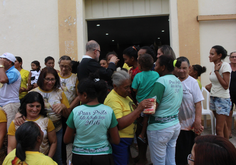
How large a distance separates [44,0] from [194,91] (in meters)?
4.87

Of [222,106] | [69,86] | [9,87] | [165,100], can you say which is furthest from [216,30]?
[9,87]

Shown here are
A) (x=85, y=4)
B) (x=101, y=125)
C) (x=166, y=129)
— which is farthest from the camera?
(x=85, y=4)

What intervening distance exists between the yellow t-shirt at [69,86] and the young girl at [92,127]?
3.76ft

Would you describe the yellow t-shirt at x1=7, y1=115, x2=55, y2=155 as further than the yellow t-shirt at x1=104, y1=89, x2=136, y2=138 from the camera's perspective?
Yes

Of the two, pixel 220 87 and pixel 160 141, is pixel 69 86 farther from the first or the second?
pixel 220 87

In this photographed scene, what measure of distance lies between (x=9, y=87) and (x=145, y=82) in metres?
2.05

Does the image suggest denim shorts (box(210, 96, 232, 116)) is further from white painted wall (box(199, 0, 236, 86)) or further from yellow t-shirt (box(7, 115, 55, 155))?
yellow t-shirt (box(7, 115, 55, 155))

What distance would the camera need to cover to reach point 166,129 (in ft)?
7.09

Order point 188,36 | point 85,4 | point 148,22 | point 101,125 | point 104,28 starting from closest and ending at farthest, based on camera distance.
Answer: point 101,125
point 188,36
point 85,4
point 148,22
point 104,28

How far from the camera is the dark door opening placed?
8812 mm

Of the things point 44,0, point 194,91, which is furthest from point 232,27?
point 44,0

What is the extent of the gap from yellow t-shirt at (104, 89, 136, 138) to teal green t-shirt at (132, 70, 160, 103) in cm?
30

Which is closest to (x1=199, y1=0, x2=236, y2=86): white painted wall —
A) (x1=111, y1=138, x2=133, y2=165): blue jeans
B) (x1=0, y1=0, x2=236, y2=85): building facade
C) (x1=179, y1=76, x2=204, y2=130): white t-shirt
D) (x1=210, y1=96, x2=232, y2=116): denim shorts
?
(x1=0, y1=0, x2=236, y2=85): building facade

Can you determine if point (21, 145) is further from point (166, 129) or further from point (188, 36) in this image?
point (188, 36)
